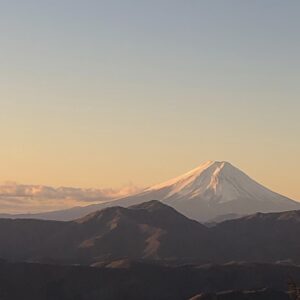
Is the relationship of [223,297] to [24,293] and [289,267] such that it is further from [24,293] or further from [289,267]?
[289,267]

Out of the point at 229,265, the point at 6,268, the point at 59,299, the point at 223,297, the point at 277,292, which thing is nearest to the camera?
the point at 223,297

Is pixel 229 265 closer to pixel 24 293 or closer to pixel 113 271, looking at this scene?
pixel 113 271

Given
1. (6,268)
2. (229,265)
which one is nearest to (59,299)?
(6,268)

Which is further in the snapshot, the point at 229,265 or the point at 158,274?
the point at 229,265

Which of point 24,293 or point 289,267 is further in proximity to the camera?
point 289,267

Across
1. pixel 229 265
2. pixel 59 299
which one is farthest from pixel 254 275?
pixel 59 299

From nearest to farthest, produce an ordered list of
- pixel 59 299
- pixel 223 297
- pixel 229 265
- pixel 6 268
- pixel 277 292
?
1. pixel 223 297
2. pixel 277 292
3. pixel 59 299
4. pixel 6 268
5. pixel 229 265
